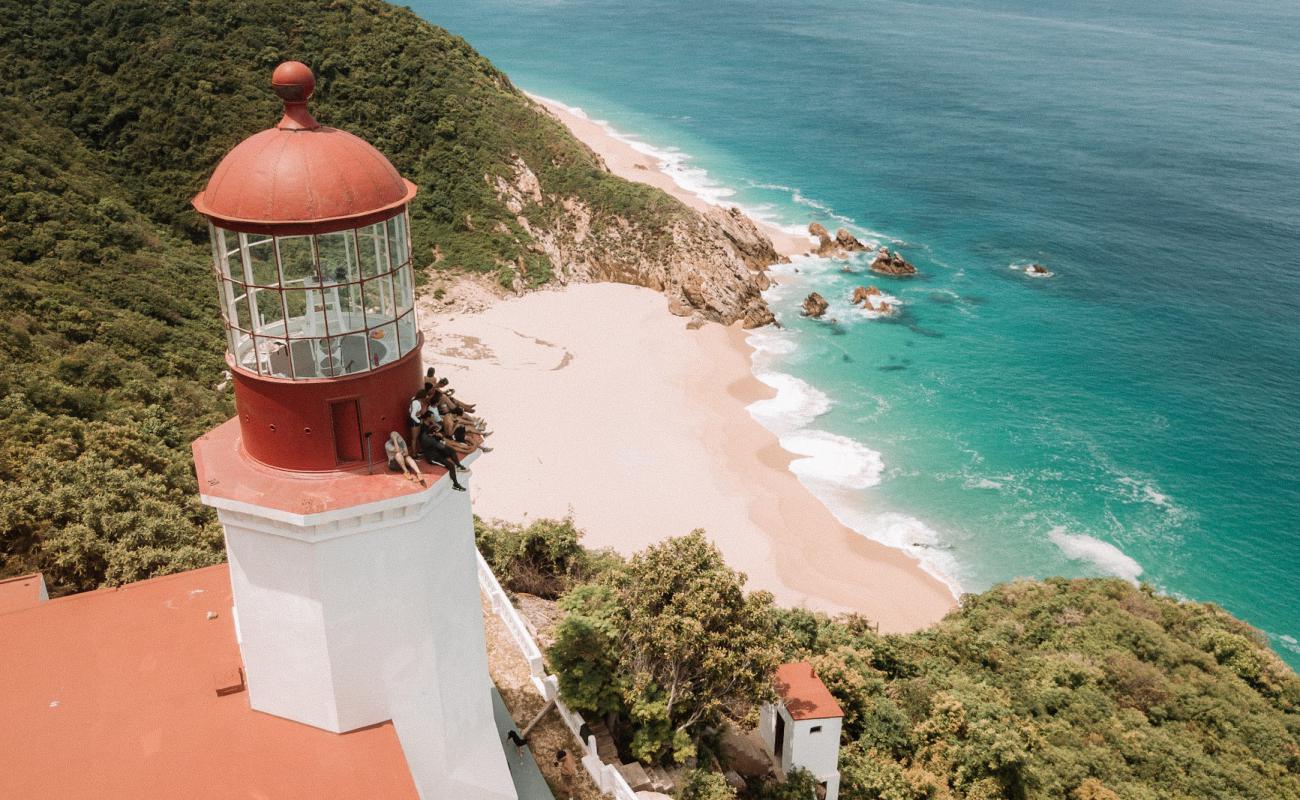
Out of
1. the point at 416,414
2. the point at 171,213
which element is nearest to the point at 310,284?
the point at 416,414

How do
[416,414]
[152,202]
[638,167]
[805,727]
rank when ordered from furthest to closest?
1. [638,167]
2. [152,202]
3. [805,727]
4. [416,414]

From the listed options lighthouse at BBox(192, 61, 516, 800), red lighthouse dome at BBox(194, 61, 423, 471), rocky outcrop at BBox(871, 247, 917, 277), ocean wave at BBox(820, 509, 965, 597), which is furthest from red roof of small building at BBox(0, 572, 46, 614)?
rocky outcrop at BBox(871, 247, 917, 277)

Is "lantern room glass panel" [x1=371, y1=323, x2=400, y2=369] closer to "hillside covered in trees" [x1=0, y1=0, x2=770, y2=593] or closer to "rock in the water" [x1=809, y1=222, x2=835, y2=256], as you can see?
"hillside covered in trees" [x1=0, y1=0, x2=770, y2=593]

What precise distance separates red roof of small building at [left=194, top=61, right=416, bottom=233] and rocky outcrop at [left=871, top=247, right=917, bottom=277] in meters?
50.0

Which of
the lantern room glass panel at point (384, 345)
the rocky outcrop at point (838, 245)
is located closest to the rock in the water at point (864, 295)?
the rocky outcrop at point (838, 245)

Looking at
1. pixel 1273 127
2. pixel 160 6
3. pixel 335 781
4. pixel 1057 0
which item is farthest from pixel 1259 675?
pixel 1057 0

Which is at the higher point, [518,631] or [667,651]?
[667,651]

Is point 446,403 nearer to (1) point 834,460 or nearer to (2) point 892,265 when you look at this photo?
(1) point 834,460

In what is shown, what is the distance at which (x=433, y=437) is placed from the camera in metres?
8.34

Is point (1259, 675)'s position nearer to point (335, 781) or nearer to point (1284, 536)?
point (1284, 536)

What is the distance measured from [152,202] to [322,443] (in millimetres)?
42972

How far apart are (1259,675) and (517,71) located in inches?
3967

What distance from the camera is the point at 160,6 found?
50.7m

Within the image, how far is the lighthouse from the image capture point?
762 cm
